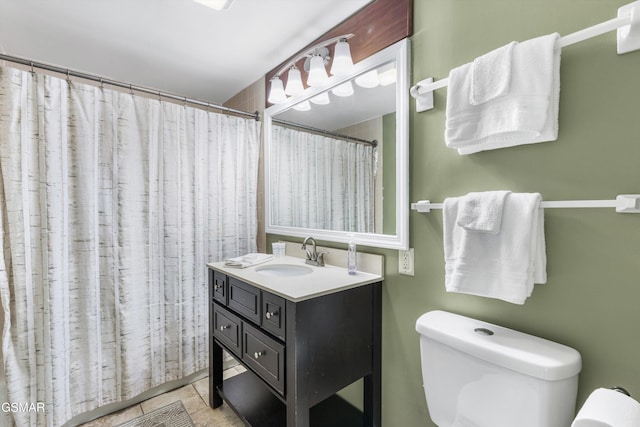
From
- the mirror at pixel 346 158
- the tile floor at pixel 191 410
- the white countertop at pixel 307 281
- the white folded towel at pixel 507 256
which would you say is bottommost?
the tile floor at pixel 191 410

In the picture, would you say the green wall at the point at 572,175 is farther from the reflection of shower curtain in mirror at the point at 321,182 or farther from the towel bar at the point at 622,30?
the reflection of shower curtain in mirror at the point at 321,182

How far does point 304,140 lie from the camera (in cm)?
192

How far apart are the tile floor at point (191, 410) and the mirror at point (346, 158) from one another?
1.14 m

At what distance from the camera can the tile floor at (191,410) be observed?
1.64 metres

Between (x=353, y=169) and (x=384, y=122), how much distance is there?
0.30m

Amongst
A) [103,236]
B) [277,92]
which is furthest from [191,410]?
[277,92]

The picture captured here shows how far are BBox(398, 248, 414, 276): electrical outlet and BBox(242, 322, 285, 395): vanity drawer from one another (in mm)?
623

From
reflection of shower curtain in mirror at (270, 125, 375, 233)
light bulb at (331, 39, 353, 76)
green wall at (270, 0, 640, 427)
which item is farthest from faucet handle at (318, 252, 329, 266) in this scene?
light bulb at (331, 39, 353, 76)

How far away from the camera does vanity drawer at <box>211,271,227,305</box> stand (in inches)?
62.9

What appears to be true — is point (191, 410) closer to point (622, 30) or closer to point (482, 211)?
point (482, 211)

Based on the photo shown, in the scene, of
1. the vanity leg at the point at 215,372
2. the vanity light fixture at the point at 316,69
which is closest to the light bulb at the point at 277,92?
the vanity light fixture at the point at 316,69

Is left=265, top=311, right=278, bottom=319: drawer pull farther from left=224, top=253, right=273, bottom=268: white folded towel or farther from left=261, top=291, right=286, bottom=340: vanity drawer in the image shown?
left=224, top=253, right=273, bottom=268: white folded towel

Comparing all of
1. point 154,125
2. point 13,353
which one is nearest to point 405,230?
point 154,125

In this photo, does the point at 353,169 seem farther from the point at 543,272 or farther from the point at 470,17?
the point at 543,272
